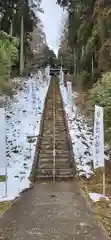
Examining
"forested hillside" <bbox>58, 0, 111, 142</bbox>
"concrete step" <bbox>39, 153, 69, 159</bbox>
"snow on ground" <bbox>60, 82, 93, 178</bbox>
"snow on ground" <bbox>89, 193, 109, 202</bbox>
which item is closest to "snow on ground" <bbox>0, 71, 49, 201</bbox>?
"concrete step" <bbox>39, 153, 69, 159</bbox>

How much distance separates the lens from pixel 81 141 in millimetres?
16375

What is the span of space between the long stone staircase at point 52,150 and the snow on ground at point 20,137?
388 millimetres

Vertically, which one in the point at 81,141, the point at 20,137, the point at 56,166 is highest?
the point at 20,137

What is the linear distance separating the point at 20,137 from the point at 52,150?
245 cm

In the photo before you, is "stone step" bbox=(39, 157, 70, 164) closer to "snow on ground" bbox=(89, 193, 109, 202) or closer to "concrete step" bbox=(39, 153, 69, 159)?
"concrete step" bbox=(39, 153, 69, 159)

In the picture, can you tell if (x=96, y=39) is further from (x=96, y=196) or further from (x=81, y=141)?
(x=96, y=196)

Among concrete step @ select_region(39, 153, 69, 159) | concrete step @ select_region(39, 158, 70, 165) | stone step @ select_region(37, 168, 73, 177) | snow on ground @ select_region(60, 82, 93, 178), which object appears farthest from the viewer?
concrete step @ select_region(39, 153, 69, 159)

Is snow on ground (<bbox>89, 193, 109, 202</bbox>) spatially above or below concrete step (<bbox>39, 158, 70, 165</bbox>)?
below

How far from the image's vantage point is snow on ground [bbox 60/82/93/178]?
1384cm

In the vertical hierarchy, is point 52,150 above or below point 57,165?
above

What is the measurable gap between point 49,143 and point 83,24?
1611cm

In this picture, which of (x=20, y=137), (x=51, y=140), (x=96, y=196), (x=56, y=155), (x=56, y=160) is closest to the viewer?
(x=96, y=196)

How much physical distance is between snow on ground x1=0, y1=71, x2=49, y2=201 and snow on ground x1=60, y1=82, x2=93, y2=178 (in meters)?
1.59

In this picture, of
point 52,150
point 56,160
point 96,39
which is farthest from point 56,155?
point 96,39
